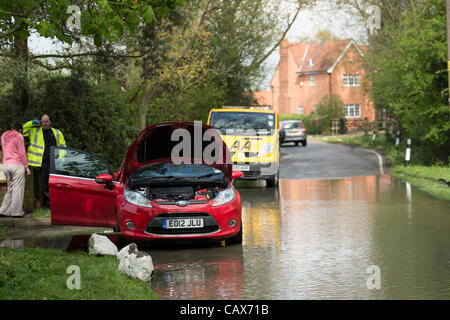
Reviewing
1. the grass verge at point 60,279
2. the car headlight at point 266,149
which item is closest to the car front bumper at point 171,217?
the grass verge at point 60,279

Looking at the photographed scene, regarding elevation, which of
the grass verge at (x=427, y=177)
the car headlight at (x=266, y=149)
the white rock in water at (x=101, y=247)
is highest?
the car headlight at (x=266, y=149)

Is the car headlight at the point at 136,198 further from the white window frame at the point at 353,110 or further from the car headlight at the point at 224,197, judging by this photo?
the white window frame at the point at 353,110

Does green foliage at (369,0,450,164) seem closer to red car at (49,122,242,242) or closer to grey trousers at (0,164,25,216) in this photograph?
red car at (49,122,242,242)

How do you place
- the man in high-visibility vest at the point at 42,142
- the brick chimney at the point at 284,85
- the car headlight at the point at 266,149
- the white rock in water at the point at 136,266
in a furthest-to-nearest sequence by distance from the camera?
the brick chimney at the point at 284,85
the car headlight at the point at 266,149
the man in high-visibility vest at the point at 42,142
the white rock in water at the point at 136,266

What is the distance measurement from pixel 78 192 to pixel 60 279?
3.77 metres

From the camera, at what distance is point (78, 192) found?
1123 cm

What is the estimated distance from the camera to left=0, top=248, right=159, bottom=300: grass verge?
6.90 meters

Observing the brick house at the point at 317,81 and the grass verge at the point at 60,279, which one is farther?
the brick house at the point at 317,81

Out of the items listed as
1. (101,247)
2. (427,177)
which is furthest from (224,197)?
(427,177)

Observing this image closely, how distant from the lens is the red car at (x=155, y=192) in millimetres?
10328

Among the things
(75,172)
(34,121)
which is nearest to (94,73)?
(34,121)

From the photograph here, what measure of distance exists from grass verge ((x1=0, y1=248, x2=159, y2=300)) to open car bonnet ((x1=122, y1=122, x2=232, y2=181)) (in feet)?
8.65

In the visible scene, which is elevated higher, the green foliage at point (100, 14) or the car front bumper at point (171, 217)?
the green foliage at point (100, 14)

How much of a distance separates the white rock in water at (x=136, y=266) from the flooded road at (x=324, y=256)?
144mm
